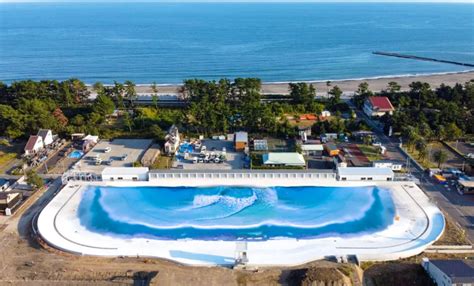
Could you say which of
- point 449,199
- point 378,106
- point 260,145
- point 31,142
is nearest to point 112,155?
point 31,142

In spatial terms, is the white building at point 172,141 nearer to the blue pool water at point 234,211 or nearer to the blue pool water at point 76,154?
the blue pool water at point 234,211

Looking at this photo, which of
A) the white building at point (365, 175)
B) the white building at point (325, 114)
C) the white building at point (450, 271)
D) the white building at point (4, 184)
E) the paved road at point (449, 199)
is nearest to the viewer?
the white building at point (450, 271)

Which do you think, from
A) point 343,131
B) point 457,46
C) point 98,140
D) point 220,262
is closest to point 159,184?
point 220,262

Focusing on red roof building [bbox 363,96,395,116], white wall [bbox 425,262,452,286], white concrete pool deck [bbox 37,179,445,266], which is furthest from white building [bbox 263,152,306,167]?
red roof building [bbox 363,96,395,116]

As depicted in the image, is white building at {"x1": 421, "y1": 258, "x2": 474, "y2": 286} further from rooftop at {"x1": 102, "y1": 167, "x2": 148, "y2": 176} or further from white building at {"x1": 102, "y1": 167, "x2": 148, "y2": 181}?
rooftop at {"x1": 102, "y1": 167, "x2": 148, "y2": 176}

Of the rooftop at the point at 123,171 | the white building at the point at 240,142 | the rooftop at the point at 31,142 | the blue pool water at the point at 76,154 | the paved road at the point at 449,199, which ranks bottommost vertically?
the paved road at the point at 449,199

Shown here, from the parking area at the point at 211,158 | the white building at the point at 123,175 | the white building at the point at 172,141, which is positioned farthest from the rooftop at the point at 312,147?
the white building at the point at 123,175
